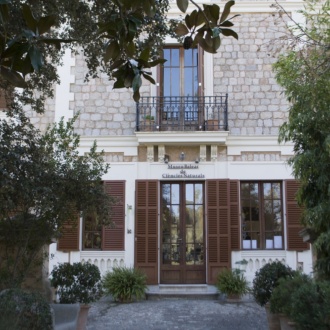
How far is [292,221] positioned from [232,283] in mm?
2109

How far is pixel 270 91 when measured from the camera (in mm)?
13828

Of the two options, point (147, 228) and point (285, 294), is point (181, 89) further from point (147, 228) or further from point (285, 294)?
point (285, 294)

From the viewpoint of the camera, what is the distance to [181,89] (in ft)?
46.1

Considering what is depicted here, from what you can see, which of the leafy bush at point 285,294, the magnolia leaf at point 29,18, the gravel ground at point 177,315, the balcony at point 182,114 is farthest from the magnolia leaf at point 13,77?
the balcony at point 182,114

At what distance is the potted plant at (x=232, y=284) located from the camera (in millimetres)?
12250

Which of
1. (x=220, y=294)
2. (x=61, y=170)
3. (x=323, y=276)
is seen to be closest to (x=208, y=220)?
(x=220, y=294)

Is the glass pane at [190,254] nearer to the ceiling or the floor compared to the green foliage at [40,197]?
nearer to the floor

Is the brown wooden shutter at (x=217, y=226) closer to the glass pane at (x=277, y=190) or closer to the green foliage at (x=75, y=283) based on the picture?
the glass pane at (x=277, y=190)

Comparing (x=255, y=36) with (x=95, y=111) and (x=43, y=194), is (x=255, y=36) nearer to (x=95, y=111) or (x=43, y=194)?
(x=95, y=111)

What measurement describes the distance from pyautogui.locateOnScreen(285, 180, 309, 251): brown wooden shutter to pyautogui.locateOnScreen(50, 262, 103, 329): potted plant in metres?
6.04

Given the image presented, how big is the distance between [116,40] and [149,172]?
34.1 feet

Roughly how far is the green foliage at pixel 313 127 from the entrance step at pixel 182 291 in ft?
15.9

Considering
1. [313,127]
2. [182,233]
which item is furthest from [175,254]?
[313,127]

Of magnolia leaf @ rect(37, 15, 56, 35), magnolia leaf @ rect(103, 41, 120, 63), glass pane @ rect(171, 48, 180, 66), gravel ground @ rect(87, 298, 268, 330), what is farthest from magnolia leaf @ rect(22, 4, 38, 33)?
glass pane @ rect(171, 48, 180, 66)
